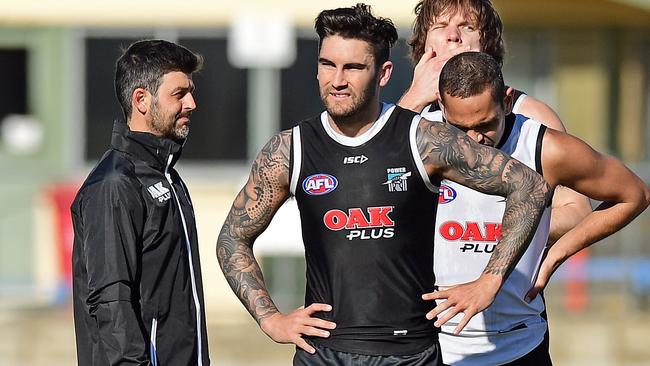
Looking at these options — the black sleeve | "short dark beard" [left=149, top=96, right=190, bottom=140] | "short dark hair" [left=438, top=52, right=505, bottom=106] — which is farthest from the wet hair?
the black sleeve

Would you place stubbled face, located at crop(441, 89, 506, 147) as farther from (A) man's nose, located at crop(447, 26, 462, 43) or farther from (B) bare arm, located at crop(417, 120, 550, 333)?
(A) man's nose, located at crop(447, 26, 462, 43)

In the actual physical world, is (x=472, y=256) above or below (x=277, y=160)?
below

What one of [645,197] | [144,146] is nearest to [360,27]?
[144,146]

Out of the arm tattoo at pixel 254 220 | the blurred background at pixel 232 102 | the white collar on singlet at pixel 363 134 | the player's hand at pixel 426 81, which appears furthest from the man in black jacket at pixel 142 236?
the blurred background at pixel 232 102

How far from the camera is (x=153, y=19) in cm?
1550

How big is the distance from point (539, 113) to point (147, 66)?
1604 mm

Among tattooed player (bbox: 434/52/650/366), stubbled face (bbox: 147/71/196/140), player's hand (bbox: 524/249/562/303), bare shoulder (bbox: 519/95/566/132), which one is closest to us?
tattooed player (bbox: 434/52/650/366)

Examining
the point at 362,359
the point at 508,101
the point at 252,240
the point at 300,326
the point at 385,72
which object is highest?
the point at 385,72

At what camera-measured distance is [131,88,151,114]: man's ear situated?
4.84 metres

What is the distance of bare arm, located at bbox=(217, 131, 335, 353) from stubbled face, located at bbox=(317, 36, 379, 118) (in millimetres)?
235

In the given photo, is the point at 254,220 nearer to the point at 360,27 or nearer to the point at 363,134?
the point at 363,134

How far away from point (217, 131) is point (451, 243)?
36.1ft

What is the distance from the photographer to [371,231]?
450 cm

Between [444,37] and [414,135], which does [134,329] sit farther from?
[444,37]
